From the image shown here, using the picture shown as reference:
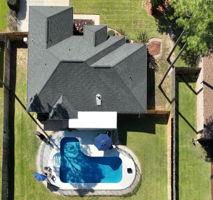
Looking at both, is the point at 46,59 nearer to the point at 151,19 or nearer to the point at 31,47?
the point at 31,47

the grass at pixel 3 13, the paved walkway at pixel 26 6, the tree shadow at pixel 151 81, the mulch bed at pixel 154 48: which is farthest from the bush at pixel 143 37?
the grass at pixel 3 13

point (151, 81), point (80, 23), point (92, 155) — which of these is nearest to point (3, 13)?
point (80, 23)

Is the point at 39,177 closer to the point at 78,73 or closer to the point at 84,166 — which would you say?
the point at 84,166

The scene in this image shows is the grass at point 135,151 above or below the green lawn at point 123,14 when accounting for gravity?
below

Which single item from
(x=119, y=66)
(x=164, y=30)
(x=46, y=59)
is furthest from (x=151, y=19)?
(x=46, y=59)

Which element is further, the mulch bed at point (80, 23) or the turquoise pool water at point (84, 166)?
the mulch bed at point (80, 23)

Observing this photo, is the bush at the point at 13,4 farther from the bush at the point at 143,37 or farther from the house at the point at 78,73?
the bush at the point at 143,37

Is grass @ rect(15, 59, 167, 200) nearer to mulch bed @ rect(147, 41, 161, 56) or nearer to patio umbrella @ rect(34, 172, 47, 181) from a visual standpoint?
patio umbrella @ rect(34, 172, 47, 181)
